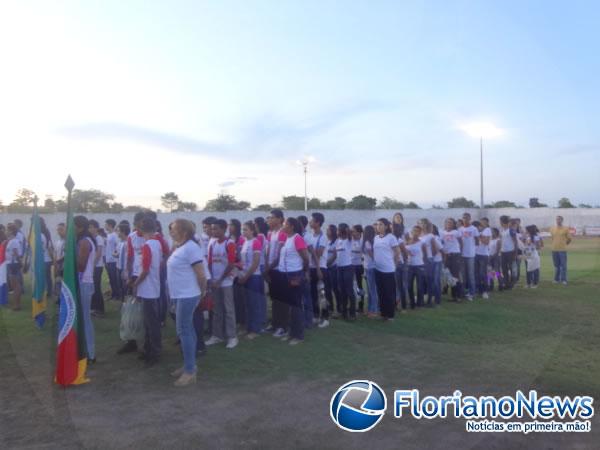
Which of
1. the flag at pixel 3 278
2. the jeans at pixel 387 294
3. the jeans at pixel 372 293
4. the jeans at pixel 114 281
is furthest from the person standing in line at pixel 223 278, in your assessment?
the flag at pixel 3 278

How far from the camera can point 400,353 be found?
6309mm

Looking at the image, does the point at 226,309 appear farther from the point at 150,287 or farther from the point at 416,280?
the point at 416,280

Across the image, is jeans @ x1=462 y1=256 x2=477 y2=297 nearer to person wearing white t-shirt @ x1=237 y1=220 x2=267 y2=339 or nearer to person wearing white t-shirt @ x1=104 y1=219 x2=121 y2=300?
person wearing white t-shirt @ x1=237 y1=220 x2=267 y2=339

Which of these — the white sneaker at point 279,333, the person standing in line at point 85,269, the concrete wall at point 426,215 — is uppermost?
the concrete wall at point 426,215

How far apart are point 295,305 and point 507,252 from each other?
24.1 feet

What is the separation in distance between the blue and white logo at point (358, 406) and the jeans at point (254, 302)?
257 cm

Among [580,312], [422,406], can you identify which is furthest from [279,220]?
[580,312]

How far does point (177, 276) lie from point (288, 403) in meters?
1.80

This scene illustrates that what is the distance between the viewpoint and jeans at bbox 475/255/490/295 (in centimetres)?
1080

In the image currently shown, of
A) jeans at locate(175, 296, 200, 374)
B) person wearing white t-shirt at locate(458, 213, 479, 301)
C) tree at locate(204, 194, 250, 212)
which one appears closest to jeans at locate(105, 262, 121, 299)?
jeans at locate(175, 296, 200, 374)

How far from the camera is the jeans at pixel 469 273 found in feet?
34.2

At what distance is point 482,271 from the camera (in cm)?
1083

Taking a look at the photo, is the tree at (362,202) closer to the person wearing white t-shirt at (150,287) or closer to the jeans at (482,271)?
the jeans at (482,271)

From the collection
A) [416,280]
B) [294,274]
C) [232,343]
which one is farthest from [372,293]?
[232,343]
